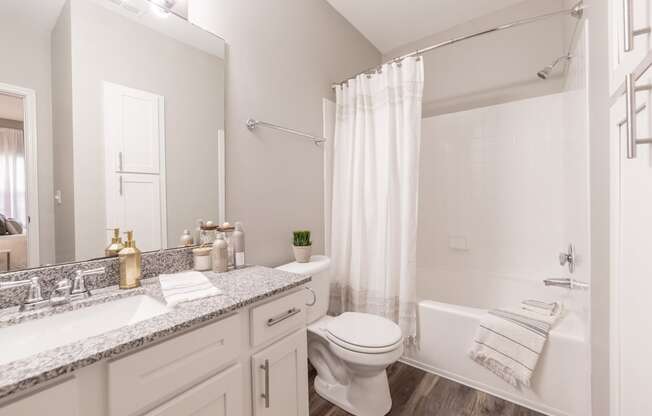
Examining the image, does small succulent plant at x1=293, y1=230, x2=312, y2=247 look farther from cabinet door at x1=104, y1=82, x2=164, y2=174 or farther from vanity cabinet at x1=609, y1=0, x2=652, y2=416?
vanity cabinet at x1=609, y1=0, x2=652, y2=416

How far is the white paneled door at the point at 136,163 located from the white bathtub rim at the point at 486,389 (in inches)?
70.5

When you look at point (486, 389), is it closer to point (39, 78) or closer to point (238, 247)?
point (238, 247)

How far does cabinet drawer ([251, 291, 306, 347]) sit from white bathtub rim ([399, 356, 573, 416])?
1.17m

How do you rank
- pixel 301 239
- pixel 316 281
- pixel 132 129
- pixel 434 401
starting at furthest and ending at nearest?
pixel 301 239 → pixel 316 281 → pixel 434 401 → pixel 132 129

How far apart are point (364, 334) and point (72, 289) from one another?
128cm

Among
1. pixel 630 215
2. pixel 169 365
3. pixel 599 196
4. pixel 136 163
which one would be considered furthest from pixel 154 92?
pixel 599 196

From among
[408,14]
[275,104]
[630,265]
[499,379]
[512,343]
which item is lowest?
[499,379]

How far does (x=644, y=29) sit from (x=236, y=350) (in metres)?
1.37

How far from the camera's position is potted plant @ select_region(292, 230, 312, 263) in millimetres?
1805

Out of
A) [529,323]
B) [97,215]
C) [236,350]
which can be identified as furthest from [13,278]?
[529,323]

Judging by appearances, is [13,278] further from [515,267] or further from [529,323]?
[515,267]

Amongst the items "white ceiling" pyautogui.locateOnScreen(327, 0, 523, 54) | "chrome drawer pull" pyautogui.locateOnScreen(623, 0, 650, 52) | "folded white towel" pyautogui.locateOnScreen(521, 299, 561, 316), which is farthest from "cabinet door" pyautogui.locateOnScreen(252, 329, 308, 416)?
"white ceiling" pyautogui.locateOnScreen(327, 0, 523, 54)

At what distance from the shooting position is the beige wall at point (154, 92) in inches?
40.6

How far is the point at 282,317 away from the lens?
1090mm
